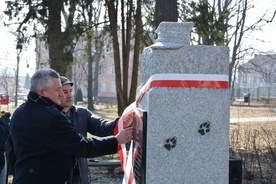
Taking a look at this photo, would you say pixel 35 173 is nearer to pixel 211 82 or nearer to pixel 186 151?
pixel 186 151

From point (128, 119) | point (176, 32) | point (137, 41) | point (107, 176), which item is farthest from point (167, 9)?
point (176, 32)

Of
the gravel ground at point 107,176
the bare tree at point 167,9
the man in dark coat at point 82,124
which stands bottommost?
the gravel ground at point 107,176

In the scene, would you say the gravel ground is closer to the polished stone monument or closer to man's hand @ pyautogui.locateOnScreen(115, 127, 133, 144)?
man's hand @ pyautogui.locateOnScreen(115, 127, 133, 144)

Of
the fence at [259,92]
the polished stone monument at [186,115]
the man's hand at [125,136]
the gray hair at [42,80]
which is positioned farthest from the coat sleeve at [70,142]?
the fence at [259,92]

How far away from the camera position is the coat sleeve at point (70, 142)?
3094 millimetres

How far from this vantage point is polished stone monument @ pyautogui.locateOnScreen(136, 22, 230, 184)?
2961 millimetres

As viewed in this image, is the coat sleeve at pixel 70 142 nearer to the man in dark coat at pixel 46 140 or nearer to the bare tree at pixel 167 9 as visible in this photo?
the man in dark coat at pixel 46 140

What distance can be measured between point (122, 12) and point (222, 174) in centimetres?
991

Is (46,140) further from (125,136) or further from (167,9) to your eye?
(167,9)

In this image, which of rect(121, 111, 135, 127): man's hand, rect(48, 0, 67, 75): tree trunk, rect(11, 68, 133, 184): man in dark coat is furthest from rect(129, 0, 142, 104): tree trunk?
rect(11, 68, 133, 184): man in dark coat

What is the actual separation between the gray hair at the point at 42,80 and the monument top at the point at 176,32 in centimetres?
85

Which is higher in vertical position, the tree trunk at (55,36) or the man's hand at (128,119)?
the tree trunk at (55,36)

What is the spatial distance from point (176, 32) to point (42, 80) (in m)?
1.03

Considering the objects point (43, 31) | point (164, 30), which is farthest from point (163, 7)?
point (164, 30)
